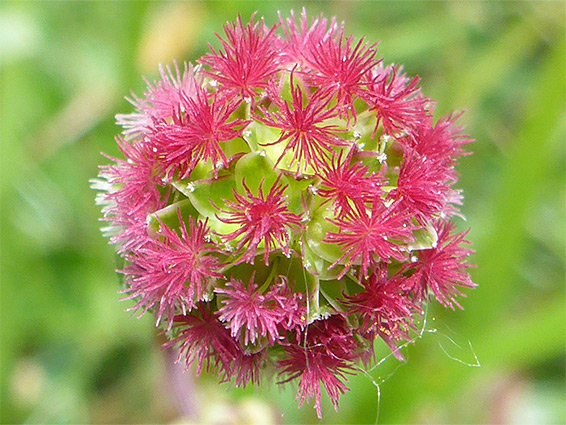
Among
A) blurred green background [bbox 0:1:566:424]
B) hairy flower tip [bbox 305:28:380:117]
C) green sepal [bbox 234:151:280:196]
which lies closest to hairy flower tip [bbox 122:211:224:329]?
green sepal [bbox 234:151:280:196]

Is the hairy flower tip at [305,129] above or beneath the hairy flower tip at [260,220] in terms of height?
above

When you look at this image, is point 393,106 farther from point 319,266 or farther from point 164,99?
point 164,99

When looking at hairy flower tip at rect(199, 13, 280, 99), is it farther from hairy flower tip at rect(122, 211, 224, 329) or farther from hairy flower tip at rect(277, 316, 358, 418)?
hairy flower tip at rect(277, 316, 358, 418)

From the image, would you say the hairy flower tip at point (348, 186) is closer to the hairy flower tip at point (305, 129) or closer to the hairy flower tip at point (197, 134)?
the hairy flower tip at point (305, 129)

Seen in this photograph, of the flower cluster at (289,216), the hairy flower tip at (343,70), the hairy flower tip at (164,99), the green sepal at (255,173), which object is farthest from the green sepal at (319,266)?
the hairy flower tip at (164,99)

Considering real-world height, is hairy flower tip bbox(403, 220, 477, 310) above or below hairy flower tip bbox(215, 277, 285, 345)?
below

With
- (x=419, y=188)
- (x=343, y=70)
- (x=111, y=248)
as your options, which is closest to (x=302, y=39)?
(x=343, y=70)
